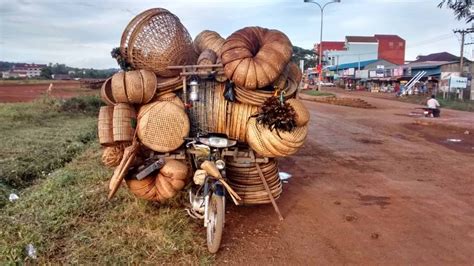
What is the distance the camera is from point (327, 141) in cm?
1144

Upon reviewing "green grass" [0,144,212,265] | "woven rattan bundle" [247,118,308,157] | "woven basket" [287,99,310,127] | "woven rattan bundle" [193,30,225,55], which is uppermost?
"woven rattan bundle" [193,30,225,55]

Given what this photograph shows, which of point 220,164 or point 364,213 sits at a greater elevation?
point 220,164

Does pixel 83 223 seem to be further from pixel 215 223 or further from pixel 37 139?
pixel 37 139

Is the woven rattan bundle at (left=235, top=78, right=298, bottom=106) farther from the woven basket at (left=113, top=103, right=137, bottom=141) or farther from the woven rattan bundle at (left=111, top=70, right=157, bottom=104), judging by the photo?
the woven basket at (left=113, top=103, right=137, bottom=141)

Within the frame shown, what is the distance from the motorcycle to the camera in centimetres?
407

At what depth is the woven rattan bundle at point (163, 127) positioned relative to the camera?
4723 mm

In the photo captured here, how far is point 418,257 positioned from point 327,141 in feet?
24.4

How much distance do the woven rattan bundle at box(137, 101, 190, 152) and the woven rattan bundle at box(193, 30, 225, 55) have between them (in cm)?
143

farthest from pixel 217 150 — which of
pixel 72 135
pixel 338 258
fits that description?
pixel 72 135

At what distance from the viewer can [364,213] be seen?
545 cm

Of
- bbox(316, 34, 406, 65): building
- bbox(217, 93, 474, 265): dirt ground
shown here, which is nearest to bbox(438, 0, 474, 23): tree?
bbox(217, 93, 474, 265): dirt ground

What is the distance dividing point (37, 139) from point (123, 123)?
25.2 ft

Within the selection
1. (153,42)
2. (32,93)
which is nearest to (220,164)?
(153,42)

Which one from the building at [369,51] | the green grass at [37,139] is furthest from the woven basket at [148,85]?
the building at [369,51]
